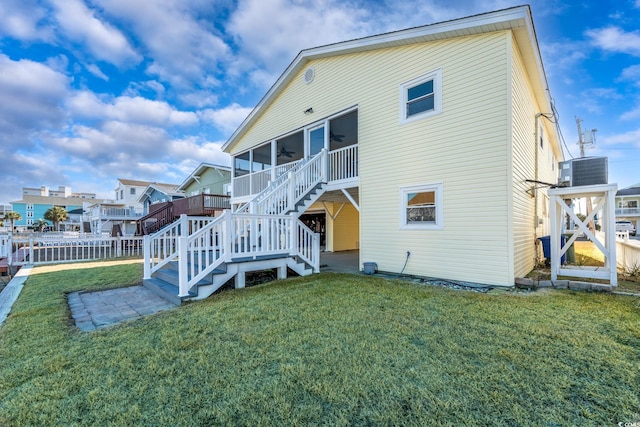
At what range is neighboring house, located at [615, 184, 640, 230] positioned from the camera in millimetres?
35141

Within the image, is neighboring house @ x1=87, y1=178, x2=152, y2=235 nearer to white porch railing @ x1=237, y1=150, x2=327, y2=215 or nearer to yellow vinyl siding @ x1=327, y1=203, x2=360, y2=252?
yellow vinyl siding @ x1=327, y1=203, x2=360, y2=252

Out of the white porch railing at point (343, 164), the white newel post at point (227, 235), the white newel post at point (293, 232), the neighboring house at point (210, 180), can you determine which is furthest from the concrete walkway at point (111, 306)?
the neighboring house at point (210, 180)

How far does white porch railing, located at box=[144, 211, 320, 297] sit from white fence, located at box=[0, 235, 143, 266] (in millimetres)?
7794

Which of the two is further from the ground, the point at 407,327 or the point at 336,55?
the point at 336,55

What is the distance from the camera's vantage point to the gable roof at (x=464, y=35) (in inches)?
232

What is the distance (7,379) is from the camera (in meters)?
2.61

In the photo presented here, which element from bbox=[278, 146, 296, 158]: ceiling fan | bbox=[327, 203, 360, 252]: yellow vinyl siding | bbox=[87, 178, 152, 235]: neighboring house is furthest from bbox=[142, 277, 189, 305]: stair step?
bbox=[87, 178, 152, 235]: neighboring house

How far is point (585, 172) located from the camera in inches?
291

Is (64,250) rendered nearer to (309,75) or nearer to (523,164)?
(309,75)

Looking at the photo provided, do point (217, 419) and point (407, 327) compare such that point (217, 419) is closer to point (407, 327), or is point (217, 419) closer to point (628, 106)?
point (407, 327)

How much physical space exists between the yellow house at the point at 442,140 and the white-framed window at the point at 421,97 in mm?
27

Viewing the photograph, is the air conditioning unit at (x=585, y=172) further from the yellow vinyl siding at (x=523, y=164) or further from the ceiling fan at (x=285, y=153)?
the ceiling fan at (x=285, y=153)

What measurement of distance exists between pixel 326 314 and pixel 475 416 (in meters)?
2.50

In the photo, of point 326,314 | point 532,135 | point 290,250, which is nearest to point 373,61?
point 532,135
